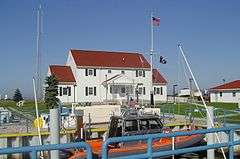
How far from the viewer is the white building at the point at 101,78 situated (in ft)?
176

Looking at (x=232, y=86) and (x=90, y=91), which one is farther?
(x=232, y=86)

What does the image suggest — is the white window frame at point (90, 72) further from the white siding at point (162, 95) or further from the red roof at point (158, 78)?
the white siding at point (162, 95)

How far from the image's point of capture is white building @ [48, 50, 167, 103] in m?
53.7

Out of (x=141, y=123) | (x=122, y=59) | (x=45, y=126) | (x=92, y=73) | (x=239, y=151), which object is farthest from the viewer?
(x=122, y=59)

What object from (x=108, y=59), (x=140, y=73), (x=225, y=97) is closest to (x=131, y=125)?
(x=108, y=59)

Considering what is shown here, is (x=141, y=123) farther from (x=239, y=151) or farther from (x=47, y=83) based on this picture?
(x=47, y=83)

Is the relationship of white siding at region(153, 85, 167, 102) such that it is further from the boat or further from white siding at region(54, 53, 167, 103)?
the boat

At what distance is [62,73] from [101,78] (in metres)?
5.50

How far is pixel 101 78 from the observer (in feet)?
183

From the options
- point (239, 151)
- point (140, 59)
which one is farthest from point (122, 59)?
point (239, 151)

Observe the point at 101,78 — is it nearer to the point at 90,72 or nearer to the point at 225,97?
the point at 90,72

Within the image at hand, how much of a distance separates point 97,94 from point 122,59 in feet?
24.2

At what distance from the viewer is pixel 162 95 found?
59.6 meters

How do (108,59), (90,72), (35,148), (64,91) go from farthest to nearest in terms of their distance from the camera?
(108,59) < (90,72) < (64,91) < (35,148)
